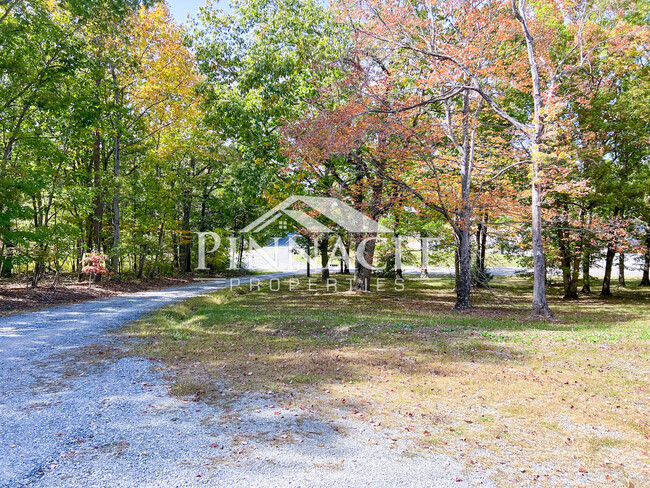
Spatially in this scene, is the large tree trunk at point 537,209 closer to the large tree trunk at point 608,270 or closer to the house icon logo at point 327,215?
the house icon logo at point 327,215

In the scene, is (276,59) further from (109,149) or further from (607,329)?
(607,329)

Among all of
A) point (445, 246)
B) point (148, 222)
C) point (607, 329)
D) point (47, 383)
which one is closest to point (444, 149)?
point (445, 246)

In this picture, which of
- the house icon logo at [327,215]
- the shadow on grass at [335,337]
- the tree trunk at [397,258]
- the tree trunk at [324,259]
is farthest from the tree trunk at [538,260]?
the tree trunk at [324,259]

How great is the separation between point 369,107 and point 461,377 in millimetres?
8678

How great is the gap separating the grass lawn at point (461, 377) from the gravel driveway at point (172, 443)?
1.15ft

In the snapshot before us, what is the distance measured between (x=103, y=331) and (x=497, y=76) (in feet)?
46.0

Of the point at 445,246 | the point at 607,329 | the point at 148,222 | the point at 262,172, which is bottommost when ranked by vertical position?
the point at 607,329

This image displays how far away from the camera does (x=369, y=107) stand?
38.2ft

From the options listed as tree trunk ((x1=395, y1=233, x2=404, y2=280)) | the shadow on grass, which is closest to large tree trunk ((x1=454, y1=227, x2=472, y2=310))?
the shadow on grass

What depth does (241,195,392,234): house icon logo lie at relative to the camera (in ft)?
54.2

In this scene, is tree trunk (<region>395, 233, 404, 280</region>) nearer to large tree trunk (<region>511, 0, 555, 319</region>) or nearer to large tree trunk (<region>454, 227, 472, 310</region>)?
large tree trunk (<region>454, 227, 472, 310</region>)

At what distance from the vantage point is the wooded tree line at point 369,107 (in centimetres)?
1149

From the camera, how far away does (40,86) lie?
38.8 ft

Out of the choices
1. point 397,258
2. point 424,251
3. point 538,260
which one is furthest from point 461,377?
point 397,258
